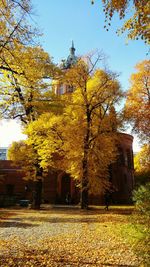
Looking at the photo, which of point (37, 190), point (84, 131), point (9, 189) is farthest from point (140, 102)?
point (9, 189)

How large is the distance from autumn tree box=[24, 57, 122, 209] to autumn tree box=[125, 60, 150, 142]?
10.6 feet

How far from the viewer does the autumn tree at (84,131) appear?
22.7 m

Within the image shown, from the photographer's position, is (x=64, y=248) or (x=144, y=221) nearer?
(x=144, y=221)

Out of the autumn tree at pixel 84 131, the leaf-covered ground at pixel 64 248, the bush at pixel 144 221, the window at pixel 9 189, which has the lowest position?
the leaf-covered ground at pixel 64 248

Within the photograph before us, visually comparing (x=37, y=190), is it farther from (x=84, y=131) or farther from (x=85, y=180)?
(x=84, y=131)

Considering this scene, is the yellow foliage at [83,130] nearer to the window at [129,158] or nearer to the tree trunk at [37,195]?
the tree trunk at [37,195]

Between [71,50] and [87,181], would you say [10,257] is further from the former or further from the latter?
[71,50]

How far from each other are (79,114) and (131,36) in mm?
15068

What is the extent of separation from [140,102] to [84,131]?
825cm

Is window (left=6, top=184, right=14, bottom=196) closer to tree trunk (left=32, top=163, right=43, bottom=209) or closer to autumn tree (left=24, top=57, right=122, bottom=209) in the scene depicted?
tree trunk (left=32, top=163, right=43, bottom=209)

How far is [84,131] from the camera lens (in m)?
23.3

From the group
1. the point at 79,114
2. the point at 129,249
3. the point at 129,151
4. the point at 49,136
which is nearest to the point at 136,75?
the point at 79,114

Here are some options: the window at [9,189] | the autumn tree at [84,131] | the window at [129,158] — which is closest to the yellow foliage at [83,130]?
the autumn tree at [84,131]

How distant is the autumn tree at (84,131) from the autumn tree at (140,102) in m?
3.23
